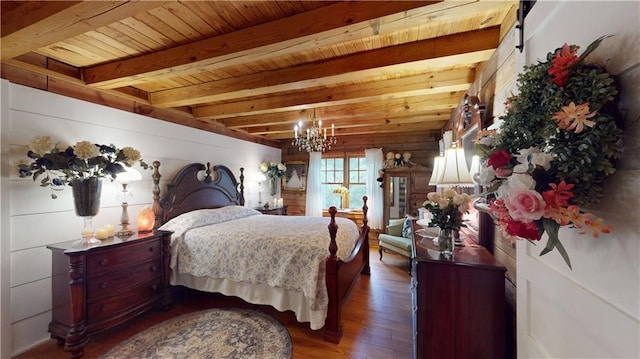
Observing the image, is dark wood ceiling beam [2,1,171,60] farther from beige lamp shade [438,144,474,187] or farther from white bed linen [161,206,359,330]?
beige lamp shade [438,144,474,187]

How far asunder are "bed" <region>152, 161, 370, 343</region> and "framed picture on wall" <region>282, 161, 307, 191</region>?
8.59ft

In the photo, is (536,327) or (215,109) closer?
(536,327)

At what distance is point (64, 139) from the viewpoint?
7.12 feet

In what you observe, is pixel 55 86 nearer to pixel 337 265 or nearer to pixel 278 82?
pixel 278 82

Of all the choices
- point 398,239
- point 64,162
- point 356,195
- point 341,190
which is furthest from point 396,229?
point 64,162

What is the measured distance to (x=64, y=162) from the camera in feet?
6.32

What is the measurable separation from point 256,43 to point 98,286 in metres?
2.38

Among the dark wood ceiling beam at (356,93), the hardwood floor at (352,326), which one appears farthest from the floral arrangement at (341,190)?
the dark wood ceiling beam at (356,93)

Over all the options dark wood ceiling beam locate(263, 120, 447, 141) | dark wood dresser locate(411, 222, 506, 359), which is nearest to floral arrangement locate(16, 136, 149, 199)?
dark wood dresser locate(411, 222, 506, 359)

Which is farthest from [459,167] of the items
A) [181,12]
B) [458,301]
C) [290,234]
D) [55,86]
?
[55,86]

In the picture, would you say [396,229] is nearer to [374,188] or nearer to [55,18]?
[374,188]

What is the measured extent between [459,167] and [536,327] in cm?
105

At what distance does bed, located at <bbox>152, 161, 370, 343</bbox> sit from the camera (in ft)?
6.79

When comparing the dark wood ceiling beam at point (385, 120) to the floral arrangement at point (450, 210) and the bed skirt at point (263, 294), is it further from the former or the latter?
the bed skirt at point (263, 294)
